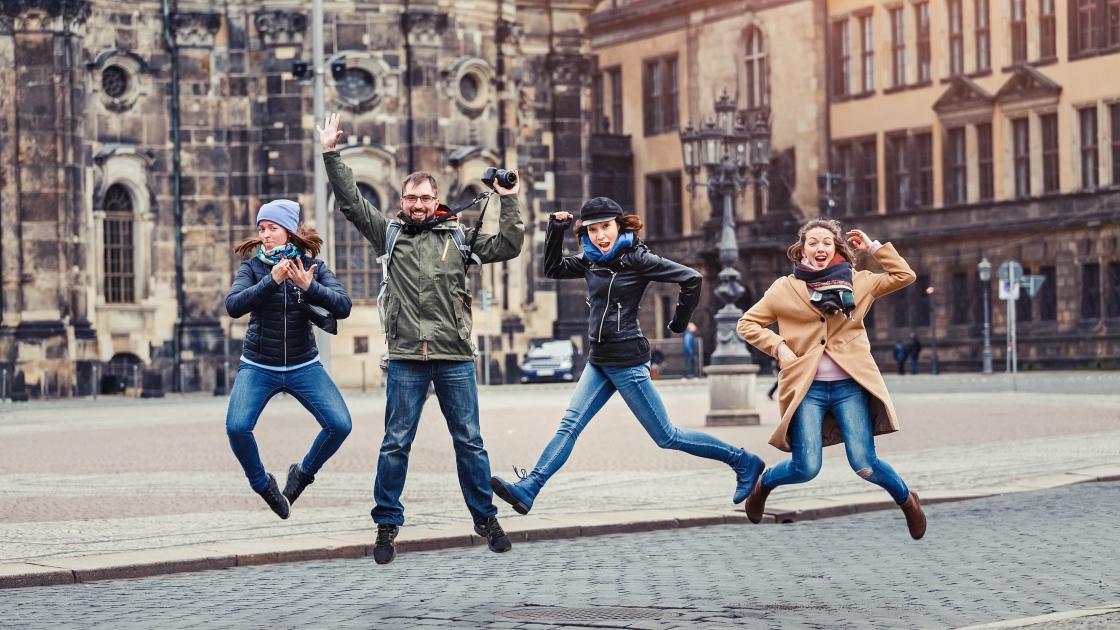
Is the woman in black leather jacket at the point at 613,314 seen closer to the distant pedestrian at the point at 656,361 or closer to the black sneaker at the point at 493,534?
the black sneaker at the point at 493,534

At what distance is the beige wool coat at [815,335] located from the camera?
11.3 meters

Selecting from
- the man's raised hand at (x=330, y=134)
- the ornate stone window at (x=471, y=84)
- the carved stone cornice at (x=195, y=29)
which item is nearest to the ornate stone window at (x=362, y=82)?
the ornate stone window at (x=471, y=84)

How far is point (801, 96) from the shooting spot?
225 ft

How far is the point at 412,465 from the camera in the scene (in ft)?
64.3

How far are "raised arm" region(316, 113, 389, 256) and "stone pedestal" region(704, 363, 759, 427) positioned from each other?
15405 mm

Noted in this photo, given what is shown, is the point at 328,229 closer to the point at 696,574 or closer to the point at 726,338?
the point at 726,338

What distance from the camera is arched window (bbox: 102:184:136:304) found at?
46.0 m

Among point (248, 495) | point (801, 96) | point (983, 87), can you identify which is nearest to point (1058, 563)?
point (248, 495)

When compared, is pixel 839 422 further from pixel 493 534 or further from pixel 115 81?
pixel 115 81

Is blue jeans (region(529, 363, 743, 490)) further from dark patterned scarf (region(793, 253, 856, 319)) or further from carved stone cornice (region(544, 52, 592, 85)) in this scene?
carved stone cornice (region(544, 52, 592, 85))

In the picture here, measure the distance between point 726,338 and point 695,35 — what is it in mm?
48156

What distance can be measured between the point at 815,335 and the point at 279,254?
301 cm

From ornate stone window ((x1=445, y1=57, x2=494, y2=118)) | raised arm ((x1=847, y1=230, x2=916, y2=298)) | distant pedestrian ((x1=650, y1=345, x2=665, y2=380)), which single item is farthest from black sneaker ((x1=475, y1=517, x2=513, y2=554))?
distant pedestrian ((x1=650, y1=345, x2=665, y2=380))

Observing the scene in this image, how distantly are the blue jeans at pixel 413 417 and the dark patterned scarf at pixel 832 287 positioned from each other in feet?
6.26
